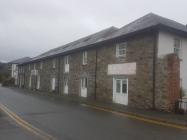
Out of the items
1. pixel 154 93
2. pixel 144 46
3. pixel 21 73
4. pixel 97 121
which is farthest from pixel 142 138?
pixel 21 73

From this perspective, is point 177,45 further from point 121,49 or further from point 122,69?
point 122,69

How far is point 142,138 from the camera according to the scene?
7.97 m

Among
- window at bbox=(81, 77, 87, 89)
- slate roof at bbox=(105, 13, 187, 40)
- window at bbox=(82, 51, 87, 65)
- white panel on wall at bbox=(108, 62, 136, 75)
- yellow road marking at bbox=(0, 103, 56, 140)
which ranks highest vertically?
slate roof at bbox=(105, 13, 187, 40)

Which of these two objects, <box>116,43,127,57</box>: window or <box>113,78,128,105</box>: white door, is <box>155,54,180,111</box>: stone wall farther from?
<box>116,43,127,57</box>: window

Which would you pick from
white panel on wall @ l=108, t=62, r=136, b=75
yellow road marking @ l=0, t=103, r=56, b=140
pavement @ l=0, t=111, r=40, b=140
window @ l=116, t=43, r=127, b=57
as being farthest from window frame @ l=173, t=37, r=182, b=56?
pavement @ l=0, t=111, r=40, b=140

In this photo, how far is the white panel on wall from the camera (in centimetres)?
1787

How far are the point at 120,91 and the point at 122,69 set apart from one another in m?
1.73

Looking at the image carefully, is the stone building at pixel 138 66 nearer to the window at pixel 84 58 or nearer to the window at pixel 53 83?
the window at pixel 84 58

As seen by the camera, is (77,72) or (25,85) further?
(25,85)

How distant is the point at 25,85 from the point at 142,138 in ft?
142

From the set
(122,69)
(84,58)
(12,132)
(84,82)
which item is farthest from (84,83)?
(12,132)

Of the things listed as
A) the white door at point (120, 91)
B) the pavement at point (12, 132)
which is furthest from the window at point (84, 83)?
the pavement at point (12, 132)

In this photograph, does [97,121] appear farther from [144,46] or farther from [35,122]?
[144,46]

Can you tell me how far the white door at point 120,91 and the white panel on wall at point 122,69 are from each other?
0.62 meters
